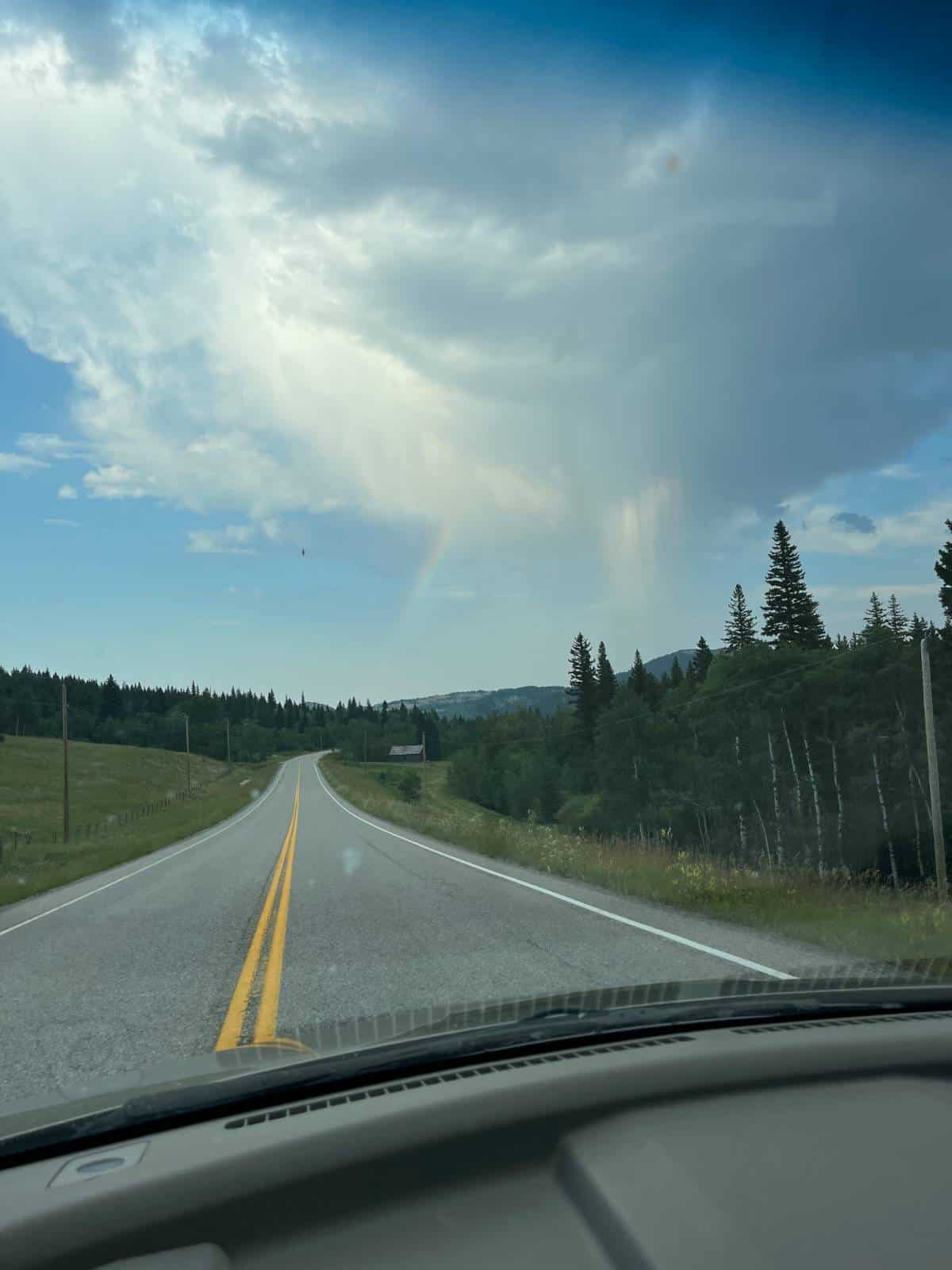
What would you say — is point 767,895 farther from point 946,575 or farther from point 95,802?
point 95,802

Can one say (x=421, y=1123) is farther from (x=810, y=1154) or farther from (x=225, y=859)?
(x=225, y=859)

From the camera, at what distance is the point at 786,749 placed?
160 ft

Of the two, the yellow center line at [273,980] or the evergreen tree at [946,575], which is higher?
the evergreen tree at [946,575]

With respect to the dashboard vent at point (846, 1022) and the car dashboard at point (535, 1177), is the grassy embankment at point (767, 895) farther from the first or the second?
the car dashboard at point (535, 1177)

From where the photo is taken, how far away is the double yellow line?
18.3 feet

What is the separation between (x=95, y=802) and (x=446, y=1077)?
7414 cm

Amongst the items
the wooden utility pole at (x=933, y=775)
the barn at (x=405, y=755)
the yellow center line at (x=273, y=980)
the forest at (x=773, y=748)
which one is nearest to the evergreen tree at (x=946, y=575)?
the forest at (x=773, y=748)

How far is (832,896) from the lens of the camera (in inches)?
387

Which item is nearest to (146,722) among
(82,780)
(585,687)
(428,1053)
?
(82,780)

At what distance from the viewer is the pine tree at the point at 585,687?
7781 centimetres

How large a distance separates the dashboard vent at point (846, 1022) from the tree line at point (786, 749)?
26220mm

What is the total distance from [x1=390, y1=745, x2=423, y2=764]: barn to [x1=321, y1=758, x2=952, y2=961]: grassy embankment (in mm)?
132522

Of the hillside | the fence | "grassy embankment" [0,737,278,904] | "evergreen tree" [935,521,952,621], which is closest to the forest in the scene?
"evergreen tree" [935,521,952,621]

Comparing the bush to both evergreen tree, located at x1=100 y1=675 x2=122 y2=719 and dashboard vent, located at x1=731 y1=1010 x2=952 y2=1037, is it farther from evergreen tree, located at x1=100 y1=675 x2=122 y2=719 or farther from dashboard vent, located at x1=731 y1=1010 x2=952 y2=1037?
dashboard vent, located at x1=731 y1=1010 x2=952 y2=1037
